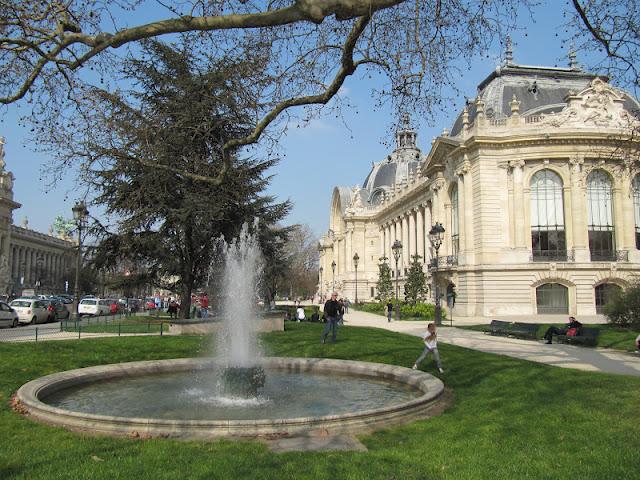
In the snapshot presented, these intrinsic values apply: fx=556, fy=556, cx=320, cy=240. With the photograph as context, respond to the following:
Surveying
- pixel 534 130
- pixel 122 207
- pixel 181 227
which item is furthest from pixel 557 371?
pixel 534 130

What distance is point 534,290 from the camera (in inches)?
1645

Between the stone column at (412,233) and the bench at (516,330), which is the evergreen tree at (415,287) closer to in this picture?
the stone column at (412,233)

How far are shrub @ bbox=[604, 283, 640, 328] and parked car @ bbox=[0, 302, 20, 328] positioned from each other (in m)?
31.8

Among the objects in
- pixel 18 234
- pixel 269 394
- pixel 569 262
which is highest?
pixel 18 234

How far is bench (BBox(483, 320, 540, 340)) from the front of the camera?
2372 cm

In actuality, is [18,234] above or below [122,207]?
above

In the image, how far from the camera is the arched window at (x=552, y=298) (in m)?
41.8

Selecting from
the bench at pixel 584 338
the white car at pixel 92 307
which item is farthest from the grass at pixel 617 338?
the white car at pixel 92 307

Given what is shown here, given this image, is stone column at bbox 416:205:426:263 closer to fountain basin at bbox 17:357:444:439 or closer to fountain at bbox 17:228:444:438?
fountain at bbox 17:228:444:438

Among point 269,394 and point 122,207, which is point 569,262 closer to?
point 122,207

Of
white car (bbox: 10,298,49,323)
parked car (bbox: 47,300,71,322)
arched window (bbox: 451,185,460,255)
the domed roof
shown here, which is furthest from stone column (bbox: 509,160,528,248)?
white car (bbox: 10,298,49,323)

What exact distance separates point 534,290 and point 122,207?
1176 inches

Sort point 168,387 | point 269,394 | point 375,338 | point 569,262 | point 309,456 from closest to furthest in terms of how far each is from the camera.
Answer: point 309,456, point 269,394, point 168,387, point 375,338, point 569,262

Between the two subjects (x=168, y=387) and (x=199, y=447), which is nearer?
(x=199, y=447)
